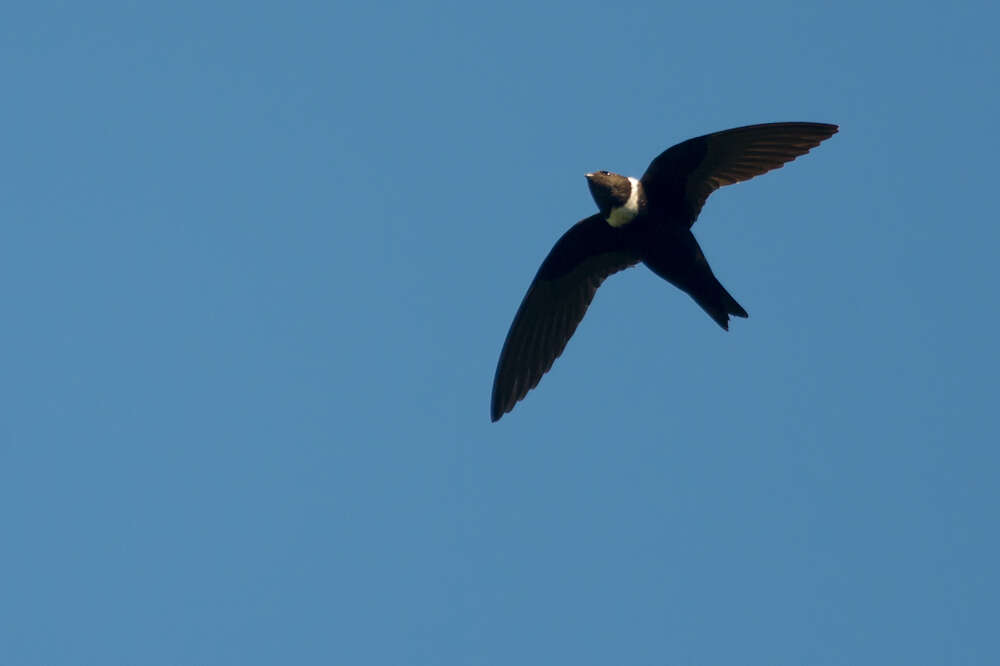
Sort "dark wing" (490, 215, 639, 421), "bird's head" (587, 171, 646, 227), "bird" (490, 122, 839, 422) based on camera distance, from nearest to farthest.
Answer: "bird's head" (587, 171, 646, 227) → "bird" (490, 122, 839, 422) → "dark wing" (490, 215, 639, 421)

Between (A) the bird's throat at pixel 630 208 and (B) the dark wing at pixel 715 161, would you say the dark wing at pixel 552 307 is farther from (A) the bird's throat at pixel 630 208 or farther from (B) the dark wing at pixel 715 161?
(B) the dark wing at pixel 715 161

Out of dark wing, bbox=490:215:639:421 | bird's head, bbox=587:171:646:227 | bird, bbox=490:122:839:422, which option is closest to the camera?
bird's head, bbox=587:171:646:227

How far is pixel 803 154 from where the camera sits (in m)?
9.41

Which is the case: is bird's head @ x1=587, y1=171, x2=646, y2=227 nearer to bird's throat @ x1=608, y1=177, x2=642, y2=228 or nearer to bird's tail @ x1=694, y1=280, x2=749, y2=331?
bird's throat @ x1=608, y1=177, x2=642, y2=228

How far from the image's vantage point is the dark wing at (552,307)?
9.97 m

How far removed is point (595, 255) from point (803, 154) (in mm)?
1680

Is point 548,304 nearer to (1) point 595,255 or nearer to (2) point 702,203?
(1) point 595,255

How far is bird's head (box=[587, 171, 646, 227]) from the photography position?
9.16 meters

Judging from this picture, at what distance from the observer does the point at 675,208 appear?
374 inches

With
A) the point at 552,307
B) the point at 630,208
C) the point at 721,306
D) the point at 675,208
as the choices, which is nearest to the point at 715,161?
the point at 675,208

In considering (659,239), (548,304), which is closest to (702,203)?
(659,239)

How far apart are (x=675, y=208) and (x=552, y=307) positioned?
1.29 m

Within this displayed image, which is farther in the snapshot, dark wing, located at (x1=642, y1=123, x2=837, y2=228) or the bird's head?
dark wing, located at (x1=642, y1=123, x2=837, y2=228)

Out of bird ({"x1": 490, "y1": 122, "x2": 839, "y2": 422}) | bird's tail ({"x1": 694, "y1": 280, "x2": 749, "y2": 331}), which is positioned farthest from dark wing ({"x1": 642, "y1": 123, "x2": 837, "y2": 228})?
bird's tail ({"x1": 694, "y1": 280, "x2": 749, "y2": 331})
